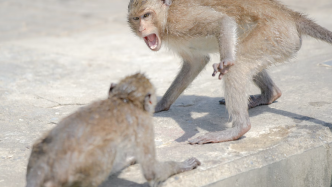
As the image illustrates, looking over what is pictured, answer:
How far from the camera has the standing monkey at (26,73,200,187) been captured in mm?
2146

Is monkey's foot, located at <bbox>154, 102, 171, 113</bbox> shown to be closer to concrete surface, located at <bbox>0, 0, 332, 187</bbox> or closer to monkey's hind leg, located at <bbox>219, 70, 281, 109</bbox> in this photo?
concrete surface, located at <bbox>0, 0, 332, 187</bbox>

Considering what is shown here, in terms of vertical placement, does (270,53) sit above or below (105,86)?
above

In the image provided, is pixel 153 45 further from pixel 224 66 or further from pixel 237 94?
pixel 237 94

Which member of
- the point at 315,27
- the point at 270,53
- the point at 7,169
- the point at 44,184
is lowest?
Answer: the point at 7,169

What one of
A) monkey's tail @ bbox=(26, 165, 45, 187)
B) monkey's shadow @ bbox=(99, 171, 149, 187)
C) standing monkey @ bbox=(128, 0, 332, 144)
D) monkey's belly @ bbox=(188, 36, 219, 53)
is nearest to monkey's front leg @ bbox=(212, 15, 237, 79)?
standing monkey @ bbox=(128, 0, 332, 144)

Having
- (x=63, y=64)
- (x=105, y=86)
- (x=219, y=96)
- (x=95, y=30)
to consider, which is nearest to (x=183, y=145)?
(x=219, y=96)

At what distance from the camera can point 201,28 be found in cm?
353

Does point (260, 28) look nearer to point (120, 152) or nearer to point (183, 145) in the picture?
point (183, 145)

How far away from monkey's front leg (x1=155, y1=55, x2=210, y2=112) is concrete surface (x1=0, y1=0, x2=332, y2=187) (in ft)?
0.38

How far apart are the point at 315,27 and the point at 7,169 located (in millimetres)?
2827

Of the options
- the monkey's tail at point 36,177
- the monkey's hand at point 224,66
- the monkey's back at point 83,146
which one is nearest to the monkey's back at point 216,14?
the monkey's hand at point 224,66

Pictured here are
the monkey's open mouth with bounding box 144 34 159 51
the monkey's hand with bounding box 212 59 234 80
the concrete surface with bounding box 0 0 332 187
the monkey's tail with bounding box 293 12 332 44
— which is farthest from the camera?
the monkey's open mouth with bounding box 144 34 159 51

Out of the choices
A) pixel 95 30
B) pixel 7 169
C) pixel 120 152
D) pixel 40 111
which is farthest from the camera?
pixel 95 30

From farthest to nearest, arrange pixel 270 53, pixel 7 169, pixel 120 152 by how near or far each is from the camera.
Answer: pixel 270 53, pixel 7 169, pixel 120 152
